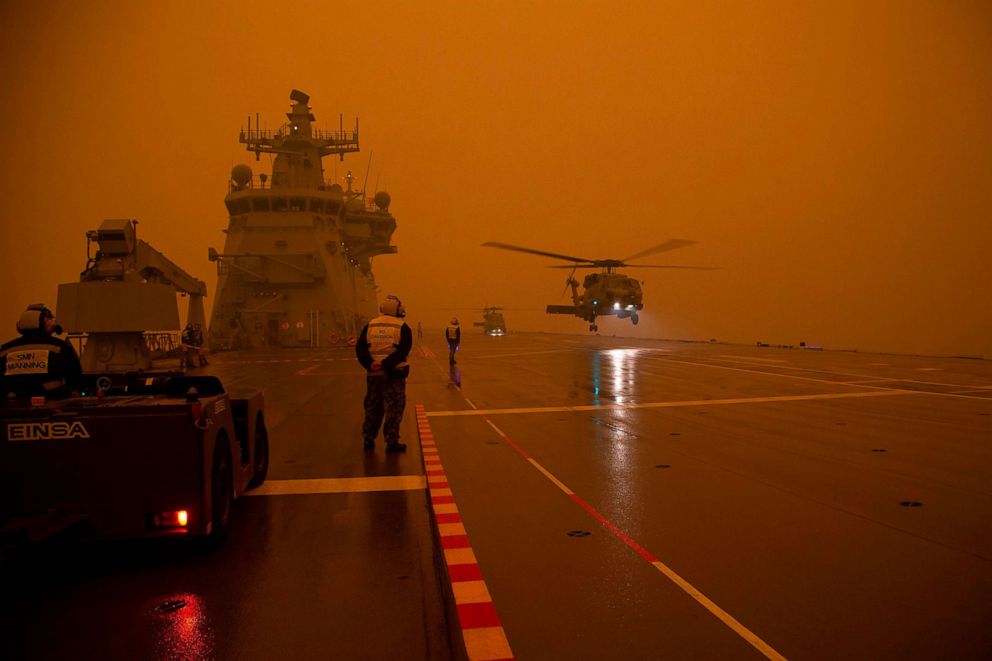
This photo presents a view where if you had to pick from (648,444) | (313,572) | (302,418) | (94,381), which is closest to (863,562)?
(313,572)

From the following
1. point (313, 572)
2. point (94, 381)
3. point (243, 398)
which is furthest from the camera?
point (243, 398)

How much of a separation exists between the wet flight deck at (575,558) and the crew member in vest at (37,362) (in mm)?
1347

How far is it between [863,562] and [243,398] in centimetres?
560

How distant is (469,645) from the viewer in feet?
10.1

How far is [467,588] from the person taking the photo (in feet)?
→ 12.7

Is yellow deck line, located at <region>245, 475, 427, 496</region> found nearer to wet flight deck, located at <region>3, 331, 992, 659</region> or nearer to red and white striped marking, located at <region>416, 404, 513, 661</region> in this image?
wet flight deck, located at <region>3, 331, 992, 659</region>

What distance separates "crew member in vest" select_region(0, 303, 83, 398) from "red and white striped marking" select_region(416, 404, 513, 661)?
3321mm

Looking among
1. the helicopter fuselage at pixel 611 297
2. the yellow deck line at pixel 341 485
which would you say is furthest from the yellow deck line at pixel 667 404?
the helicopter fuselage at pixel 611 297

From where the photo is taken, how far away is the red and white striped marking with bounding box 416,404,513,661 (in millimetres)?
3062

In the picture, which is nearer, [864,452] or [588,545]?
[588,545]

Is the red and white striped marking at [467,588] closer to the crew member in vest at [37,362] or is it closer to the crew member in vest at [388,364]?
the crew member in vest at [388,364]

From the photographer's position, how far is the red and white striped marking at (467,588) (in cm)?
306

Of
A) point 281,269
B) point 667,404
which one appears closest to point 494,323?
point 281,269

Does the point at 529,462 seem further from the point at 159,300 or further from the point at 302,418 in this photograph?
the point at 159,300
